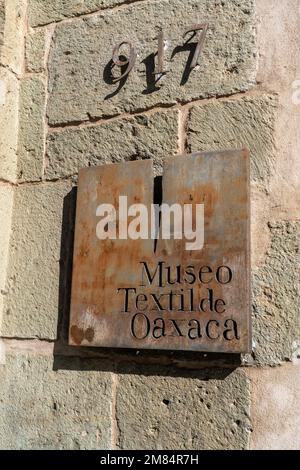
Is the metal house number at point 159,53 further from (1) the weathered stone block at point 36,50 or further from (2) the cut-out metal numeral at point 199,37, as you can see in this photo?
(1) the weathered stone block at point 36,50

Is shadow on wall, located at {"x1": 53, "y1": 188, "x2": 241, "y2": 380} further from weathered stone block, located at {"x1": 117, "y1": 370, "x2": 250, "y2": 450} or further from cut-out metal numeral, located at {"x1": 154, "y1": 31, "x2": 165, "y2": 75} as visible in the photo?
cut-out metal numeral, located at {"x1": 154, "y1": 31, "x2": 165, "y2": 75}

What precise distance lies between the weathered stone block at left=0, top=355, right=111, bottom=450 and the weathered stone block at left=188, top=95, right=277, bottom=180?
2.84 feet

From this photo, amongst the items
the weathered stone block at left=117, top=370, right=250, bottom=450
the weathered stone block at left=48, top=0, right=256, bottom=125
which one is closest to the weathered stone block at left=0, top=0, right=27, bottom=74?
the weathered stone block at left=48, top=0, right=256, bottom=125

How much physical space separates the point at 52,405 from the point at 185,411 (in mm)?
497

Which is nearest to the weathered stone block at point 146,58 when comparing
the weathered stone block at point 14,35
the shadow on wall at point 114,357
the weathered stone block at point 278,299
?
the weathered stone block at point 14,35

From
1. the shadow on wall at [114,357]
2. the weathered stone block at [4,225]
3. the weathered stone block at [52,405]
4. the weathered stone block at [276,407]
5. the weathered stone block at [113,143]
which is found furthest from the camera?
the weathered stone block at [4,225]

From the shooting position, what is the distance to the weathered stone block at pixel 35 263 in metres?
2.03

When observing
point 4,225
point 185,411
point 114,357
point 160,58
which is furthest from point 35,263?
point 160,58

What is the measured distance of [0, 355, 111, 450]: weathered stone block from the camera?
1869mm

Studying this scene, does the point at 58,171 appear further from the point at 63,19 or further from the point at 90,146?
the point at 63,19

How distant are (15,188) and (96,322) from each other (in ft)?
2.25

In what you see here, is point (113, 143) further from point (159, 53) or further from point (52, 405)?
point (52, 405)

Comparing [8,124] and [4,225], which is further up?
[8,124]

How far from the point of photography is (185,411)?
1.76 m
